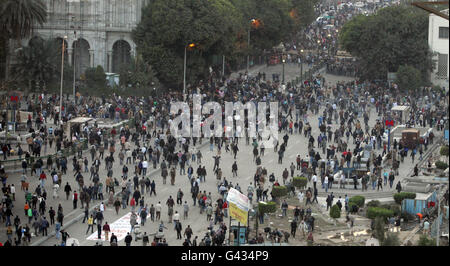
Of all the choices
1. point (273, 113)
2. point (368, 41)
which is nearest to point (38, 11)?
point (273, 113)

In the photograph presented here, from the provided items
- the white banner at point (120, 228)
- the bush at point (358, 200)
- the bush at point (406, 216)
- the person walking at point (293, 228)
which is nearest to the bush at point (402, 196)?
the bush at point (358, 200)

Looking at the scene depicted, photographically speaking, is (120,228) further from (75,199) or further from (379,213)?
(379,213)

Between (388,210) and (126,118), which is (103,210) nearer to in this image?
(388,210)

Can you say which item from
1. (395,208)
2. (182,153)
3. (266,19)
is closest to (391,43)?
(266,19)

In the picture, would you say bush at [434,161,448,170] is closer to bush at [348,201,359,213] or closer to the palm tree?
bush at [348,201,359,213]

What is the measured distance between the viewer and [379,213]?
168ft

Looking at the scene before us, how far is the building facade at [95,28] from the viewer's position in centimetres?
9300

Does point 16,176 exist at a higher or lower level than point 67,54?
lower

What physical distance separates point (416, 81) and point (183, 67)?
741 inches

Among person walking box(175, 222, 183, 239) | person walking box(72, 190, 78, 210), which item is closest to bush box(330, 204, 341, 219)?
person walking box(175, 222, 183, 239)

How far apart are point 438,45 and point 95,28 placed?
2900 cm

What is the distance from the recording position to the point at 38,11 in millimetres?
77312

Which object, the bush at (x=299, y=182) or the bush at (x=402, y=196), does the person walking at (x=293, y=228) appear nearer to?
the bush at (x=402, y=196)

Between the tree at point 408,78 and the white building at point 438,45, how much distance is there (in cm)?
345
